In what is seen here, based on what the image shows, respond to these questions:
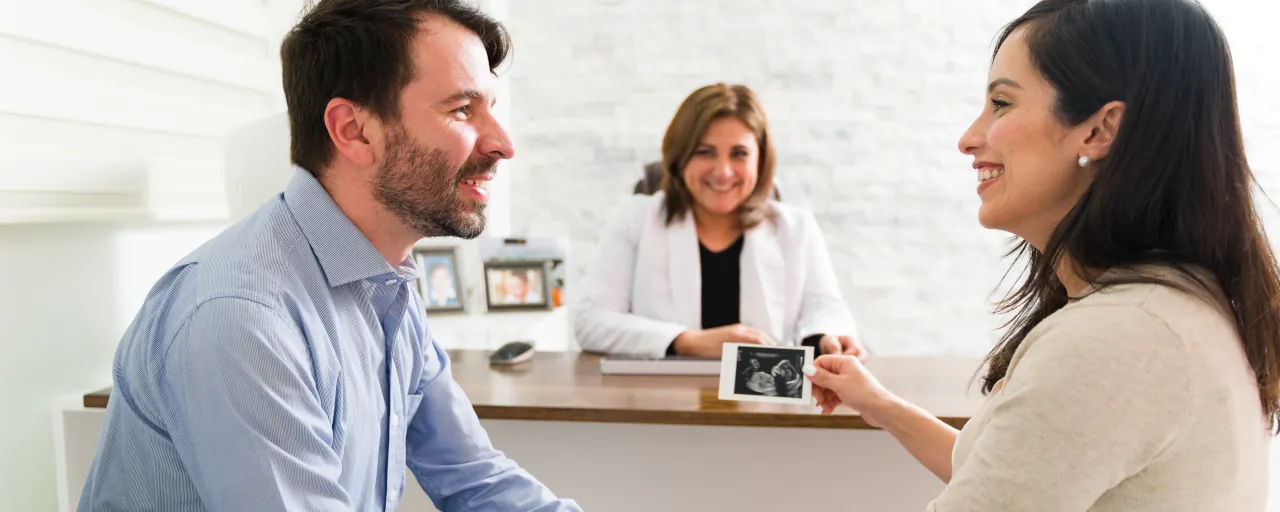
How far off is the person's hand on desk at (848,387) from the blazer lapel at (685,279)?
105 centimetres

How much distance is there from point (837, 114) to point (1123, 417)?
3537 millimetres

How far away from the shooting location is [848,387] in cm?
165

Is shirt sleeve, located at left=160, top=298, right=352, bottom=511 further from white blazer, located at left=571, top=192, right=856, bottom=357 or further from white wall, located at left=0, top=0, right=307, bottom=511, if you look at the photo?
white blazer, located at left=571, top=192, right=856, bottom=357

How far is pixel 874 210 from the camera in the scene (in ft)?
14.3

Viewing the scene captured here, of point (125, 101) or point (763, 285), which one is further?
point (763, 285)

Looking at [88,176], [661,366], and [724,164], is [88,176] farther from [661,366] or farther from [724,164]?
[724,164]

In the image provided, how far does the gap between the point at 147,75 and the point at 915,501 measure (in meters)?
1.91

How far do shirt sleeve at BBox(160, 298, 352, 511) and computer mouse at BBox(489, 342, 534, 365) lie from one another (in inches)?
48.8

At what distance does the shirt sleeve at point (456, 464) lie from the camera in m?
1.48

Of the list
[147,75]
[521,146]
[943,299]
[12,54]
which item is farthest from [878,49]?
[12,54]

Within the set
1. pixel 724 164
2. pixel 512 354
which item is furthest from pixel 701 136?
pixel 512 354

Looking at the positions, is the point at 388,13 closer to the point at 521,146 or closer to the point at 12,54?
the point at 12,54

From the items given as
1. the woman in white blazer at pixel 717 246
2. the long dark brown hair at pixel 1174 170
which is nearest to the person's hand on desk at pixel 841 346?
the woman in white blazer at pixel 717 246

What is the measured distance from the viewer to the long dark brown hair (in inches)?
39.4
